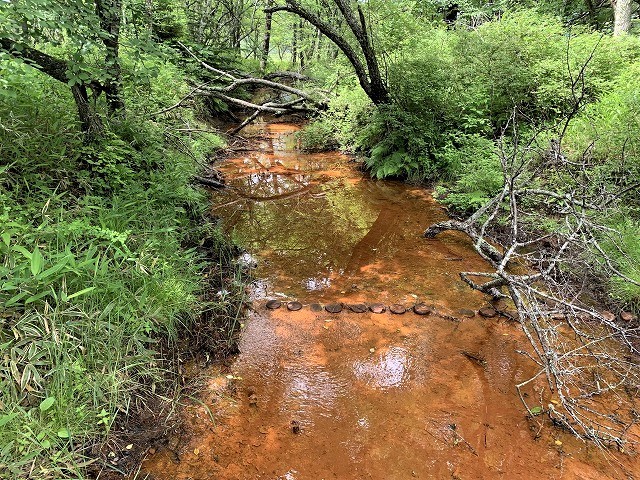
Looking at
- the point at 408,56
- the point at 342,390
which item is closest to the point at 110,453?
the point at 342,390

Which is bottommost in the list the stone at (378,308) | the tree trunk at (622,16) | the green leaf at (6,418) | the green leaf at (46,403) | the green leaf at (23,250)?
the stone at (378,308)

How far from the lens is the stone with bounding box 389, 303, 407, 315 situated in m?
4.18

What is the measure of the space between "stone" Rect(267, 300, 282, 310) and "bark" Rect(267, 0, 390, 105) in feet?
18.6

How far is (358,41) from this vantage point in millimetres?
8430

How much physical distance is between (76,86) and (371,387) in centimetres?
405

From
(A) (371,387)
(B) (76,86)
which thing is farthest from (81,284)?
(A) (371,387)

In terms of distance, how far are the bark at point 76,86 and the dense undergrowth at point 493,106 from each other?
5.20 metres

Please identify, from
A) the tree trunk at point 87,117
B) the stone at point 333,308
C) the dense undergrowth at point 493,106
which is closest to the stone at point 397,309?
the stone at point 333,308

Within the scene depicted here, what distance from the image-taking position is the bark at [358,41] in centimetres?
756

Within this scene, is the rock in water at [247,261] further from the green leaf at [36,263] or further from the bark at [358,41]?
the bark at [358,41]

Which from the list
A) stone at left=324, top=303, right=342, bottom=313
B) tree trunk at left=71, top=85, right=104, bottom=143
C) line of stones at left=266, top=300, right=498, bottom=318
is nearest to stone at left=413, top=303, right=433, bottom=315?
line of stones at left=266, top=300, right=498, bottom=318

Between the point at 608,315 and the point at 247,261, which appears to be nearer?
the point at 608,315

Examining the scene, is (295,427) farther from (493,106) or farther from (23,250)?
(493,106)

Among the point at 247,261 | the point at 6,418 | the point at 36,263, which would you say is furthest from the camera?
the point at 247,261
